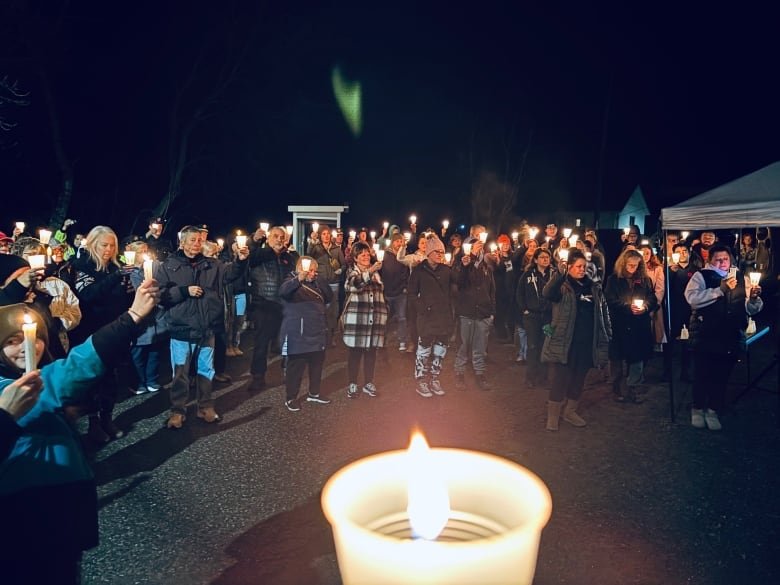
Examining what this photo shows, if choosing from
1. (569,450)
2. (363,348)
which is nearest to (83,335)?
(363,348)

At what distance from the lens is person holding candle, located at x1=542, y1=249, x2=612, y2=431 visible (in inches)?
250

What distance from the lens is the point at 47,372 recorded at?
2.28 metres

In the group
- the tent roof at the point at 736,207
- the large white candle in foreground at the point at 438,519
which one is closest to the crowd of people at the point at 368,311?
the tent roof at the point at 736,207

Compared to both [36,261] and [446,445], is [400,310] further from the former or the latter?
[36,261]

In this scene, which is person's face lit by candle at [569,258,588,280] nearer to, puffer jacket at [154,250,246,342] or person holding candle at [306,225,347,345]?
person holding candle at [306,225,347,345]

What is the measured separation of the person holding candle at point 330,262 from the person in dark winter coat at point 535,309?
9.27 feet

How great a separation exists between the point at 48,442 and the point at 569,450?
4892mm

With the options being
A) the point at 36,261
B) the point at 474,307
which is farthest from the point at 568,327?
the point at 36,261

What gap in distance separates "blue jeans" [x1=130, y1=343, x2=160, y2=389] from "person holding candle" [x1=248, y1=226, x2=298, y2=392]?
123 centimetres

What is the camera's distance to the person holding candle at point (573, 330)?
250 inches

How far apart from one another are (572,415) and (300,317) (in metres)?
3.32

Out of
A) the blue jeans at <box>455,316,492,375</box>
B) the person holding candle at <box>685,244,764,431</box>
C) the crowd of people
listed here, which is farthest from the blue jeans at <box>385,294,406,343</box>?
the person holding candle at <box>685,244,764,431</box>

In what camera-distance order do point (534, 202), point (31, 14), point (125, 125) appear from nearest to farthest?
point (31, 14)
point (125, 125)
point (534, 202)

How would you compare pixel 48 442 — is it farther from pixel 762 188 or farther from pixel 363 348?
pixel 762 188
